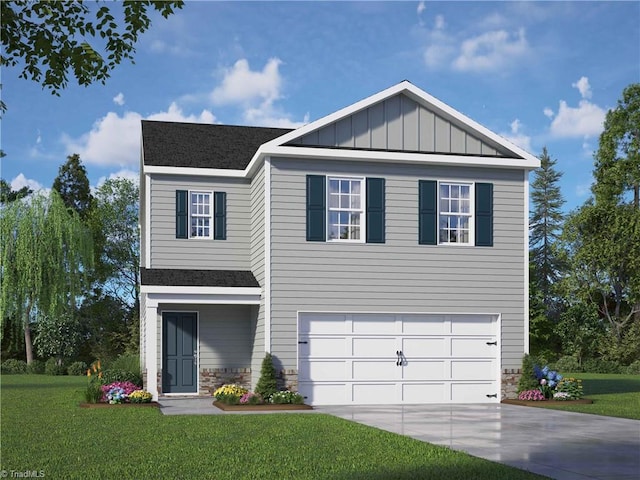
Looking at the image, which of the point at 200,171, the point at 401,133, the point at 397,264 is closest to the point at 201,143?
the point at 200,171

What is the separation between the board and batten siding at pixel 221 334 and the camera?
23141 mm

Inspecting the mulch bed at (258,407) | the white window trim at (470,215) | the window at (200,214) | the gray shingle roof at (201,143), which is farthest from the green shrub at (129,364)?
the white window trim at (470,215)

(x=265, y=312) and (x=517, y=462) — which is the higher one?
(x=265, y=312)

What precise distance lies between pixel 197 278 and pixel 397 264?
489 centimetres

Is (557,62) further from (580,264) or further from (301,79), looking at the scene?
(301,79)

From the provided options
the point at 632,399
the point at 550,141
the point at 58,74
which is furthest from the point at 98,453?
the point at 550,141

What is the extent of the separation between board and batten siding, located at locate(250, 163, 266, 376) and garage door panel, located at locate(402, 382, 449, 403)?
360cm

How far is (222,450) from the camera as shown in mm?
11859

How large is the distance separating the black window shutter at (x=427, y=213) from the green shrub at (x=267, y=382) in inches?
187

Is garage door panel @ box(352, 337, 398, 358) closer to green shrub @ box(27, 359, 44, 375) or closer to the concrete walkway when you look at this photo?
the concrete walkway

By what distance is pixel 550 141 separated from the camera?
58.8 meters

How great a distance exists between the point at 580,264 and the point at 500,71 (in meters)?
15.8

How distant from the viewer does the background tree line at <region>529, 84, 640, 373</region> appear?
1687 inches

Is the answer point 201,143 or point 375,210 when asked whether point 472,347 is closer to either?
point 375,210
